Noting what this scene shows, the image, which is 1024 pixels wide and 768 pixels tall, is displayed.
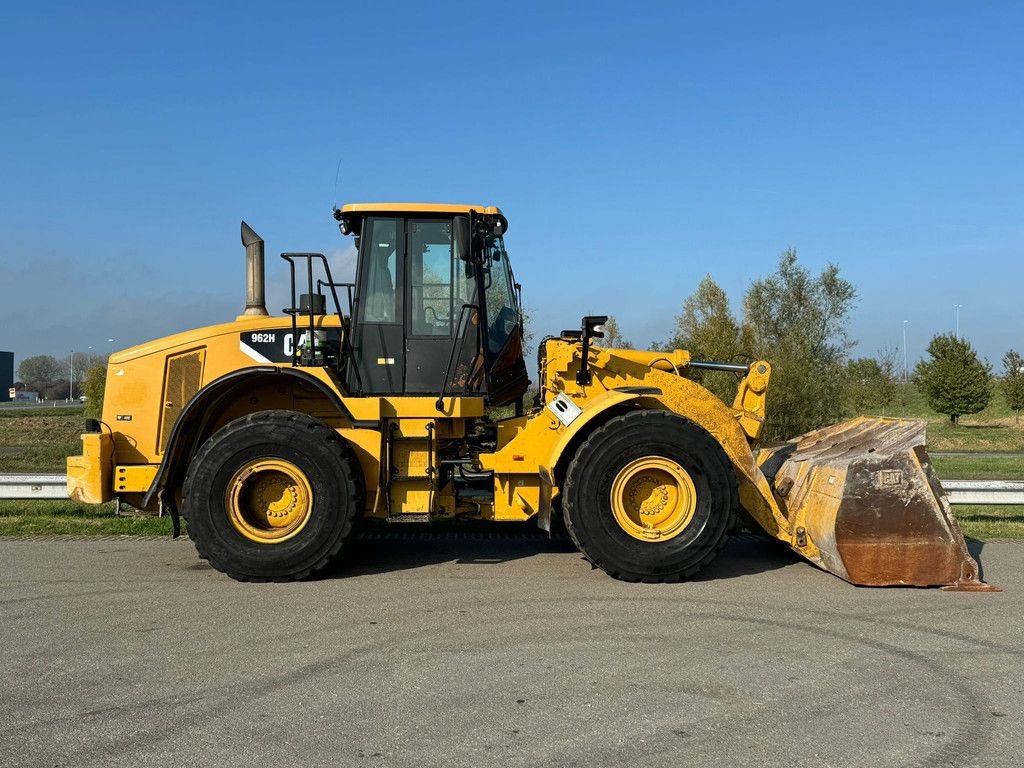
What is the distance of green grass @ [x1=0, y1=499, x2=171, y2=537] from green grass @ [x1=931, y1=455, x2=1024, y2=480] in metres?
12.9

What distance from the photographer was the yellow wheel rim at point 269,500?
263 inches

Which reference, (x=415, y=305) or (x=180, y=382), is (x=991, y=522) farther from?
(x=180, y=382)

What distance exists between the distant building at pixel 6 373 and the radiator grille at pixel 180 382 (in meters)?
131

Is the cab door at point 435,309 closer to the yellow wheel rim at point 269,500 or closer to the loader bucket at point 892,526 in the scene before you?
the yellow wheel rim at point 269,500

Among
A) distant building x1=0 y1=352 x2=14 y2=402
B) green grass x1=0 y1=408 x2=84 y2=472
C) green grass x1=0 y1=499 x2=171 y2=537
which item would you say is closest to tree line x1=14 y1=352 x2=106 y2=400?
distant building x1=0 y1=352 x2=14 y2=402

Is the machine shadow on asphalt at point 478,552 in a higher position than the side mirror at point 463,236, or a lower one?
lower

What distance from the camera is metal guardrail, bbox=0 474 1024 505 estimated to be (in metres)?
8.88

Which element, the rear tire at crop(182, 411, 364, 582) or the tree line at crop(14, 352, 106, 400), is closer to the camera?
the rear tire at crop(182, 411, 364, 582)

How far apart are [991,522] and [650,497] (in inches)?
199

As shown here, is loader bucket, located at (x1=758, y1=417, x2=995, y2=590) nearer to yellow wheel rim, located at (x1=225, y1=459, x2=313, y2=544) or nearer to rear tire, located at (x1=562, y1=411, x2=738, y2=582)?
rear tire, located at (x1=562, y1=411, x2=738, y2=582)

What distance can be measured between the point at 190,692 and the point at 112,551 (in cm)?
410

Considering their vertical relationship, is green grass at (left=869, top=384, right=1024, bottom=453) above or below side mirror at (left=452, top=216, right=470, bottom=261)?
below

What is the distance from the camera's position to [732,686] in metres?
4.23

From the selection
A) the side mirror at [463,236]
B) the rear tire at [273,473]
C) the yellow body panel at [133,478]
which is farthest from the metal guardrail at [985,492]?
the yellow body panel at [133,478]
